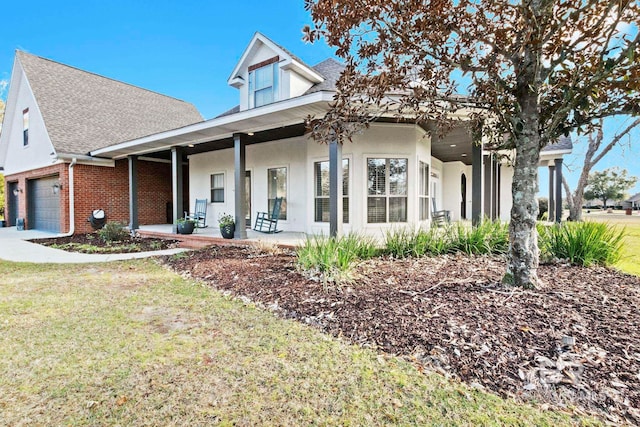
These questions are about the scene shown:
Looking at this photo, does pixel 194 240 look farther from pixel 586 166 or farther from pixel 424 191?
pixel 586 166

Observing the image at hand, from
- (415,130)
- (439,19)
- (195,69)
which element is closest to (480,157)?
(415,130)

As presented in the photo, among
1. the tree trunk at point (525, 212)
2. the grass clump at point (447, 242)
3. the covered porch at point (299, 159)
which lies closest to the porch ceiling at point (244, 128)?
the covered porch at point (299, 159)

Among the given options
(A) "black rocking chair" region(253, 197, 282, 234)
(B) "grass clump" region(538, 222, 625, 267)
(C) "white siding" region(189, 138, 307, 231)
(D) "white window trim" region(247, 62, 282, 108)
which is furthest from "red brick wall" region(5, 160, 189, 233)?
(B) "grass clump" region(538, 222, 625, 267)

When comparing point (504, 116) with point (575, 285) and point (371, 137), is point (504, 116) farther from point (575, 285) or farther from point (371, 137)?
point (371, 137)

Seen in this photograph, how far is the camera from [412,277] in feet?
15.5

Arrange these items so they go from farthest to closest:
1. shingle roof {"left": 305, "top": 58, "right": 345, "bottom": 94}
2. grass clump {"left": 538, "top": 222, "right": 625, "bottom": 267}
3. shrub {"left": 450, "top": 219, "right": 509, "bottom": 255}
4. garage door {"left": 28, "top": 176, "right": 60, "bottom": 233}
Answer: garage door {"left": 28, "top": 176, "right": 60, "bottom": 233} → shingle roof {"left": 305, "top": 58, "right": 345, "bottom": 94} → shrub {"left": 450, "top": 219, "right": 509, "bottom": 255} → grass clump {"left": 538, "top": 222, "right": 625, "bottom": 267}

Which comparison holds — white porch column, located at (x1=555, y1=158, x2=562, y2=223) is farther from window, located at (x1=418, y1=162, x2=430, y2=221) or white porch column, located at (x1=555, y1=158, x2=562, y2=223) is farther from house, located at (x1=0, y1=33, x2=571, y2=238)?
window, located at (x1=418, y1=162, x2=430, y2=221)

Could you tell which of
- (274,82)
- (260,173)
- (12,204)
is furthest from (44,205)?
(274,82)

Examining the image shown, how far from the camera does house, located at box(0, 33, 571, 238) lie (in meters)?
8.39

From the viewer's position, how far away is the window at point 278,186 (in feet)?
34.4

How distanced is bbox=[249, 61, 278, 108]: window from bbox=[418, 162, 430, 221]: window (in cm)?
476

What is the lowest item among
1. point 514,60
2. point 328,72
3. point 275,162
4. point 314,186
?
point 314,186

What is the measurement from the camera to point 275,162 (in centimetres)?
1055

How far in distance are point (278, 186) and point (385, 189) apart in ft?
12.0
